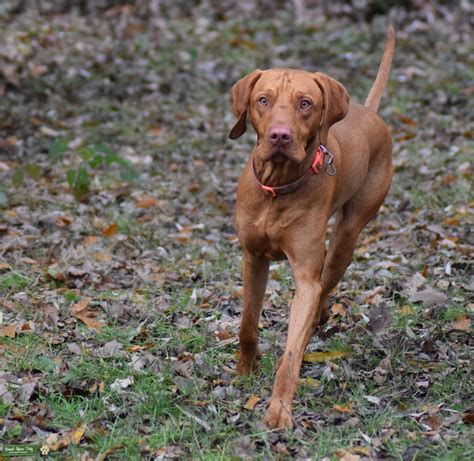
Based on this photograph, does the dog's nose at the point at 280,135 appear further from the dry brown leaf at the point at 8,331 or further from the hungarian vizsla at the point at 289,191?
the dry brown leaf at the point at 8,331

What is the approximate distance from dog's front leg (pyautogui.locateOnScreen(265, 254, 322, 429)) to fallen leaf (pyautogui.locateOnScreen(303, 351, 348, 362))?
2.19 feet

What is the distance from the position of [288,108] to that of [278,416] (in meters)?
1.47

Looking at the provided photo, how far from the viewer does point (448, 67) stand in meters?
12.1

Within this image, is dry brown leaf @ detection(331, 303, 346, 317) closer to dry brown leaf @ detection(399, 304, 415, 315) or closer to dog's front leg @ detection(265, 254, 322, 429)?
dry brown leaf @ detection(399, 304, 415, 315)

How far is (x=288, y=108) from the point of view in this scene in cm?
438

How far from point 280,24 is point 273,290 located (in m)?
8.51

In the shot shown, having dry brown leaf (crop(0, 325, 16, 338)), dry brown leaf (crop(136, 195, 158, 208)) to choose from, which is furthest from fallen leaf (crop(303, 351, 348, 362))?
dry brown leaf (crop(136, 195, 158, 208))

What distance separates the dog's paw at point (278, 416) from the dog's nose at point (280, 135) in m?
1.23

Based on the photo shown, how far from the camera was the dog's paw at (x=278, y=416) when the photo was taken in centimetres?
417

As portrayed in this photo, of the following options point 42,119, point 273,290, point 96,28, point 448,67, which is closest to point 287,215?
point 273,290

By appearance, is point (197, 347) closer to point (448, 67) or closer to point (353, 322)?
point (353, 322)

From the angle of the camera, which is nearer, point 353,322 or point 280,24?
point 353,322

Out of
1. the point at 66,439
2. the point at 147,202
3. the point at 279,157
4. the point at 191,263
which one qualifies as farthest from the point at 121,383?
the point at 147,202

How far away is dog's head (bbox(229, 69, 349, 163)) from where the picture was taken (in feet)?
14.1
